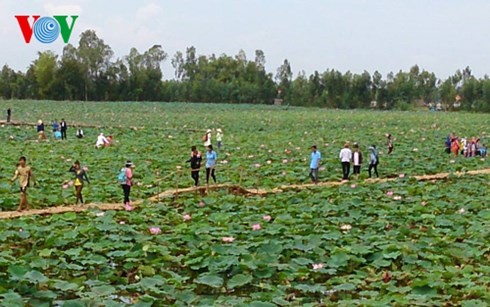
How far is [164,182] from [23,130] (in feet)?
50.6

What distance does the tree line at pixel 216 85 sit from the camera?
217ft

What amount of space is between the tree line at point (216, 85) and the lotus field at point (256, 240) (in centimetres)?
4879

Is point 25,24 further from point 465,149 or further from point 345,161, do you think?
point 465,149

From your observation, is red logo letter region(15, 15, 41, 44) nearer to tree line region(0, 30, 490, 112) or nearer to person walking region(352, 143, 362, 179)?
person walking region(352, 143, 362, 179)

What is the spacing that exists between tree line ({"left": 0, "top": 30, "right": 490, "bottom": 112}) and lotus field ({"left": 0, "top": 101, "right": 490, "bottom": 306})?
1921 inches

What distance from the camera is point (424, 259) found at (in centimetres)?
808

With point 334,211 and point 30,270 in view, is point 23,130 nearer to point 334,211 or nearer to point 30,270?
point 334,211

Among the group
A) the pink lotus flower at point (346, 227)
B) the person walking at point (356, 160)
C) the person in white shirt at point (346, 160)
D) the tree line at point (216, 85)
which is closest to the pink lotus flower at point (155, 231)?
the pink lotus flower at point (346, 227)

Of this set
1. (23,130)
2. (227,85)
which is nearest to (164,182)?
(23,130)

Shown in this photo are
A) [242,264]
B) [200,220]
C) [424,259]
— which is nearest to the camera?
[242,264]

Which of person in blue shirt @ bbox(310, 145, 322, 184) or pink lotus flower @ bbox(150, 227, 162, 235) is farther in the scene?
person in blue shirt @ bbox(310, 145, 322, 184)

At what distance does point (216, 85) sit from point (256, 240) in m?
65.2

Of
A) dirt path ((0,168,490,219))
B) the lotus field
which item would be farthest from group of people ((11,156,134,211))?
the lotus field

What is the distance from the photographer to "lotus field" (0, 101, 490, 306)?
6641 mm
